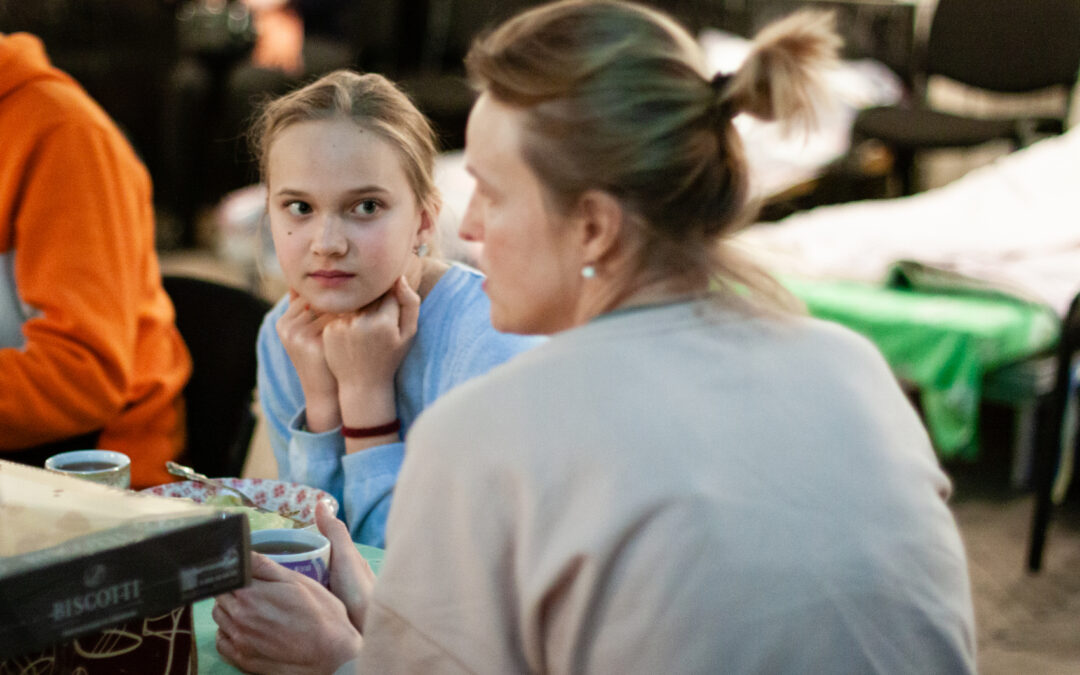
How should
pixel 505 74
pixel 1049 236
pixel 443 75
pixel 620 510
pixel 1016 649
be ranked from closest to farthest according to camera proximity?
1. pixel 620 510
2. pixel 505 74
3. pixel 1016 649
4. pixel 1049 236
5. pixel 443 75

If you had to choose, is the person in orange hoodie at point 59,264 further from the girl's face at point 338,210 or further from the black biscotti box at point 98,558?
the black biscotti box at point 98,558

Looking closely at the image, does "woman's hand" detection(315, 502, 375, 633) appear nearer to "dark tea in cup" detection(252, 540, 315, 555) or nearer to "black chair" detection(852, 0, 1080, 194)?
"dark tea in cup" detection(252, 540, 315, 555)

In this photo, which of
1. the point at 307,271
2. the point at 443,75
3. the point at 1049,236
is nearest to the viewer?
the point at 307,271

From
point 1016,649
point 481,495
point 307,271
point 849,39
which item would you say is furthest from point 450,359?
point 849,39

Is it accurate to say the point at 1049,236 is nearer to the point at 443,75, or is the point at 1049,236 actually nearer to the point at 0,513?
the point at 443,75

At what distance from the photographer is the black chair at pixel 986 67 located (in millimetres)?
4426

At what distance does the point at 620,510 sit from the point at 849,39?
509 cm

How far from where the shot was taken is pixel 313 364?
4.03 ft

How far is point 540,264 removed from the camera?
77cm

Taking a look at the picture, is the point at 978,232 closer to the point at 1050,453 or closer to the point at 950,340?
the point at 950,340

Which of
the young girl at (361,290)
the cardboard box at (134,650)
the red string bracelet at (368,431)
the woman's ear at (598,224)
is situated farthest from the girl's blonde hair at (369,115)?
the cardboard box at (134,650)

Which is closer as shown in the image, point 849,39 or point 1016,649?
point 1016,649

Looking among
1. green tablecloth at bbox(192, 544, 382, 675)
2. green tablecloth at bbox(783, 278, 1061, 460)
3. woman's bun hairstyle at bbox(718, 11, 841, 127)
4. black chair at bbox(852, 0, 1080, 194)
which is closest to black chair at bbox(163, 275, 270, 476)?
green tablecloth at bbox(192, 544, 382, 675)

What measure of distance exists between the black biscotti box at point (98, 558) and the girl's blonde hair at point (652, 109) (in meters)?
0.32
